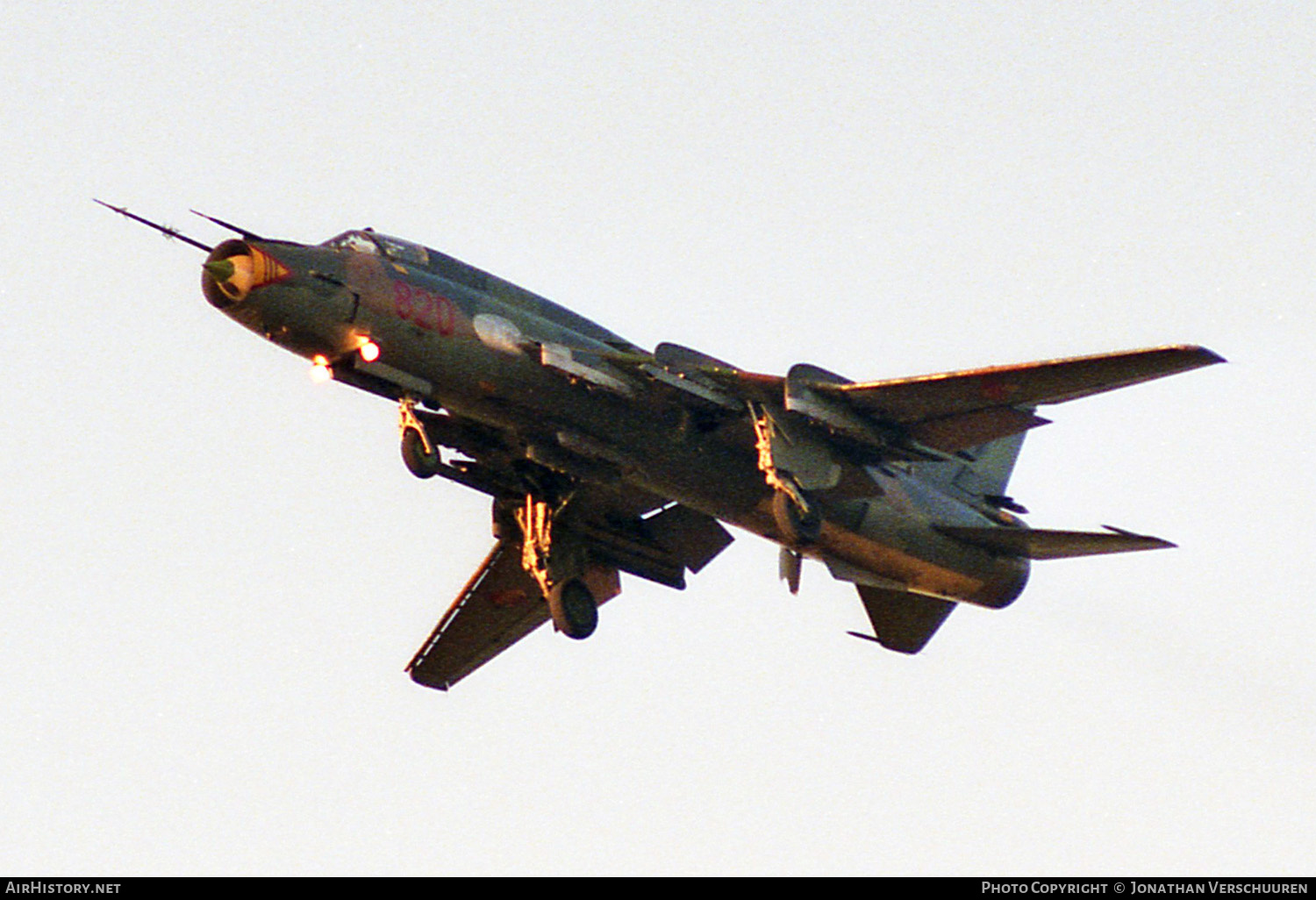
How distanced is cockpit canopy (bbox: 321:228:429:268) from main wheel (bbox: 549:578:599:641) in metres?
6.85

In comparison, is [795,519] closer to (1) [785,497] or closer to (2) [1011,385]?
(1) [785,497]

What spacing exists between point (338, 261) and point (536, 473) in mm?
5942

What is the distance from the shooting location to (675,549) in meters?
35.3

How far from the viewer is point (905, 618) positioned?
120ft

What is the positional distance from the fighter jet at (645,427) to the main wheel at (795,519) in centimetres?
4

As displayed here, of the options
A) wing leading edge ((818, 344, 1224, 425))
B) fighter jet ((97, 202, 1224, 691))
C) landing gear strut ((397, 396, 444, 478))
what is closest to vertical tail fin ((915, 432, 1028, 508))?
fighter jet ((97, 202, 1224, 691))

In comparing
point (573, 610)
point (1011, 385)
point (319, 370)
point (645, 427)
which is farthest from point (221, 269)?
point (1011, 385)

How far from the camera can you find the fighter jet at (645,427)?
28.4 meters

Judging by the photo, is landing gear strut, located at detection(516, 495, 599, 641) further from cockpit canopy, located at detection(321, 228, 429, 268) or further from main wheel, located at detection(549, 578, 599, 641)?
cockpit canopy, located at detection(321, 228, 429, 268)

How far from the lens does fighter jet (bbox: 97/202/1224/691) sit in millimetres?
28391

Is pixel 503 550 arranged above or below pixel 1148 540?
above
